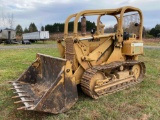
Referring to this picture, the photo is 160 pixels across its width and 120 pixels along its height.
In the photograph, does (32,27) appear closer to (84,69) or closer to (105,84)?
(84,69)

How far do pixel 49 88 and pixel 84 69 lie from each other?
4.29 feet

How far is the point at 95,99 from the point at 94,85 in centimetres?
Answer: 34

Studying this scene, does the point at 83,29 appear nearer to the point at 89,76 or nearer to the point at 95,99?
the point at 89,76

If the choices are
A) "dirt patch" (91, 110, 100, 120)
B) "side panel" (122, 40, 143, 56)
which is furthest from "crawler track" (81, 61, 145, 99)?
"dirt patch" (91, 110, 100, 120)

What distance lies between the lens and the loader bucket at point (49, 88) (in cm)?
370

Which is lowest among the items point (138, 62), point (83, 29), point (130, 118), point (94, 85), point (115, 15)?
point (130, 118)

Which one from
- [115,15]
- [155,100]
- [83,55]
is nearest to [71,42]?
[83,55]

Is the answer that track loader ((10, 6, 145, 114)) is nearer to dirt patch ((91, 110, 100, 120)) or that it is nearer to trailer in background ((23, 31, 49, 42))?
dirt patch ((91, 110, 100, 120))

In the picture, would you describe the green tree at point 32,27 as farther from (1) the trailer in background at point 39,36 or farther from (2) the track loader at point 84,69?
(2) the track loader at point 84,69

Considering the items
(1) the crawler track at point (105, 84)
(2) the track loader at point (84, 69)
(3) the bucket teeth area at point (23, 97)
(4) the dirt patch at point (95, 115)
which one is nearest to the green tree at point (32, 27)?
(2) the track loader at point (84, 69)

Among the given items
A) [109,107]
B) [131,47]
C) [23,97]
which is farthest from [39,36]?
[109,107]

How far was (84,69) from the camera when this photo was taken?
188 inches

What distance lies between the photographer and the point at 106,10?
5.21 metres

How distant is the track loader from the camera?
3945 millimetres
